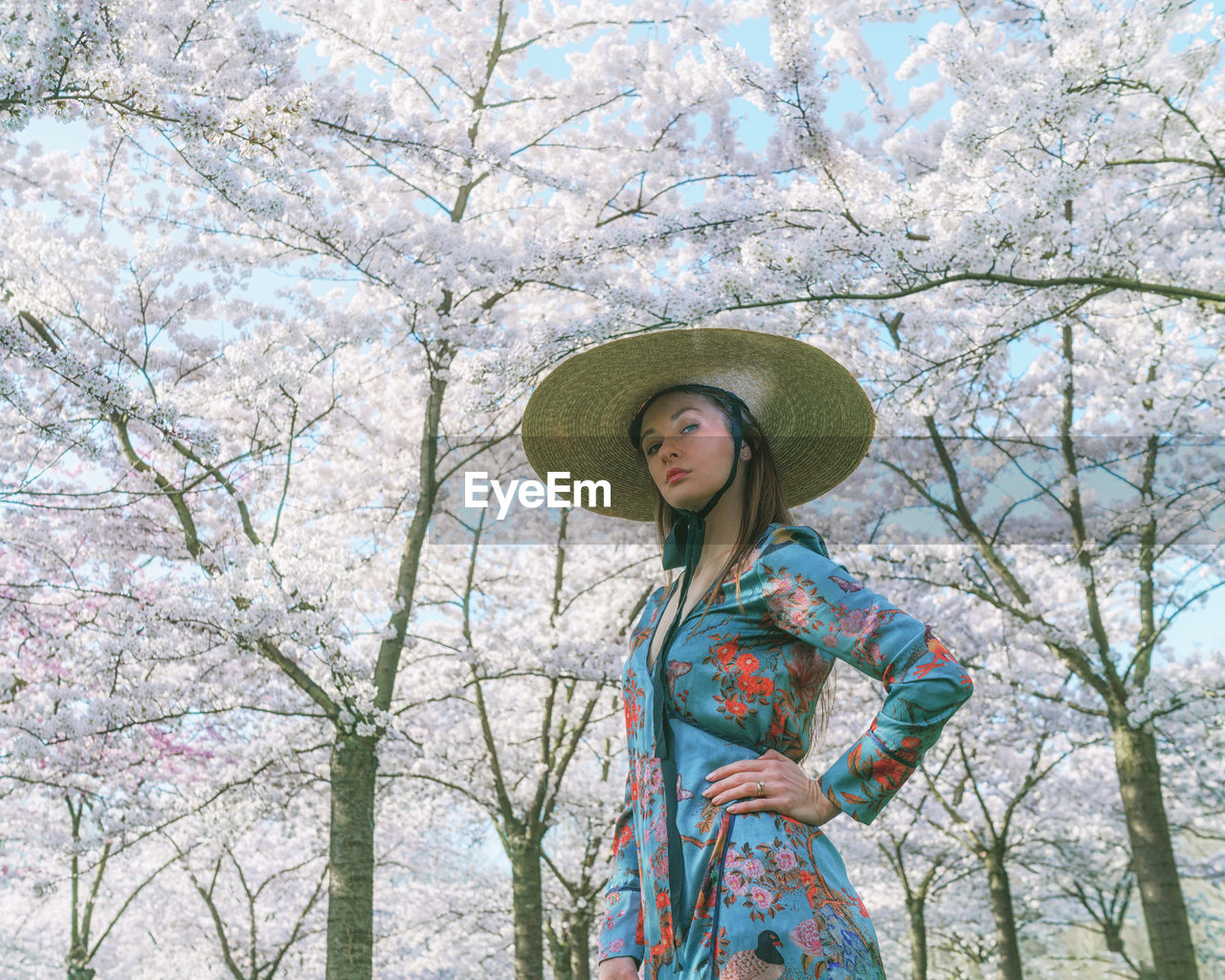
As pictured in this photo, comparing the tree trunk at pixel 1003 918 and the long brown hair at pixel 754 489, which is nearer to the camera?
the long brown hair at pixel 754 489

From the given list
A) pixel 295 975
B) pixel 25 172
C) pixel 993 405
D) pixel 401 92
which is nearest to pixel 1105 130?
pixel 993 405

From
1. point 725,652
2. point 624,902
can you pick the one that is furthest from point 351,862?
point 725,652

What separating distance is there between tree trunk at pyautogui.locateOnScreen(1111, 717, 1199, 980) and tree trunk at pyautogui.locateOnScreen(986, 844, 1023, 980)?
4.87 m

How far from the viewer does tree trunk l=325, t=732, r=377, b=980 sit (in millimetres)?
6715

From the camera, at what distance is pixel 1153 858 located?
291 inches

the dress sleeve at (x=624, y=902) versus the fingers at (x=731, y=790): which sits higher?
the fingers at (x=731, y=790)

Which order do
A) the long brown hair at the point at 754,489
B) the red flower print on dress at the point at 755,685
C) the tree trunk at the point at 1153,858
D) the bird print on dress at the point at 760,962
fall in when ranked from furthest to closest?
1. the tree trunk at the point at 1153,858
2. the long brown hair at the point at 754,489
3. the red flower print on dress at the point at 755,685
4. the bird print on dress at the point at 760,962

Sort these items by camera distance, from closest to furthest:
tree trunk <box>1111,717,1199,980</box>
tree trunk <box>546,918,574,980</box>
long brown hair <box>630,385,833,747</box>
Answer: long brown hair <box>630,385,833,747</box> → tree trunk <box>1111,717,1199,980</box> → tree trunk <box>546,918,574,980</box>

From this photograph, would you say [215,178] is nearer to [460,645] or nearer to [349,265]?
[349,265]

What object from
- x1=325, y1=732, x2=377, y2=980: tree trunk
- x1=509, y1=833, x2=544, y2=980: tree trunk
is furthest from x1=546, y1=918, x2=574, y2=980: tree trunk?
x1=325, y1=732, x2=377, y2=980: tree trunk

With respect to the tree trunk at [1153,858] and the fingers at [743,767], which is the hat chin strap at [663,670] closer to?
the fingers at [743,767]

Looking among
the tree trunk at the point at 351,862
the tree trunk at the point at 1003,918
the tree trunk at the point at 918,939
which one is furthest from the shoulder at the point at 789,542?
the tree trunk at the point at 918,939

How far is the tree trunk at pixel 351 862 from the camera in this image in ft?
22.0

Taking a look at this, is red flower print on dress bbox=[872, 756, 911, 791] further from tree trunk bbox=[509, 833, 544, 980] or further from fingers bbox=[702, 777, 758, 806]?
tree trunk bbox=[509, 833, 544, 980]
